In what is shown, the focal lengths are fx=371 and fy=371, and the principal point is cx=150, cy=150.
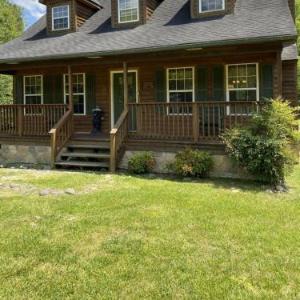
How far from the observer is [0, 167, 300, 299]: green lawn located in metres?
3.68

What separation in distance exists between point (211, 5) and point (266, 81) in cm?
318

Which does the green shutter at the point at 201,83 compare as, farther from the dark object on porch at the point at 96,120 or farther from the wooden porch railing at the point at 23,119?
the wooden porch railing at the point at 23,119

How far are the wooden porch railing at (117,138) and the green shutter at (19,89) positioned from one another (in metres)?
5.67

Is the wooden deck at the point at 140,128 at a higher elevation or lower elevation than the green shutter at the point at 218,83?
lower

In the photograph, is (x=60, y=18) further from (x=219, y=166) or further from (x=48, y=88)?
(x=219, y=166)

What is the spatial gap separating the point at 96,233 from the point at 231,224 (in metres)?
1.98

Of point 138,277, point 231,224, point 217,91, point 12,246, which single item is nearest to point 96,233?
point 12,246

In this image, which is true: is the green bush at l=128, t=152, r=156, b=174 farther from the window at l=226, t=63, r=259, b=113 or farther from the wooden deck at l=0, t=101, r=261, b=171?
the window at l=226, t=63, r=259, b=113

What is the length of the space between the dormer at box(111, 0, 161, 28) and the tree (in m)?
14.8

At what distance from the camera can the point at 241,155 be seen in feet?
27.5

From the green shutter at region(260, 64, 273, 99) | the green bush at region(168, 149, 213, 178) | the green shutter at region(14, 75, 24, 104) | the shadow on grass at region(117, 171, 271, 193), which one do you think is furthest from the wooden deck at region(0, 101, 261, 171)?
the green shutter at region(14, 75, 24, 104)

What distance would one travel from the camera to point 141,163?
32.0 ft

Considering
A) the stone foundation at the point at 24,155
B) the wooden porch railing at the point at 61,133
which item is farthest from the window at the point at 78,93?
the stone foundation at the point at 24,155

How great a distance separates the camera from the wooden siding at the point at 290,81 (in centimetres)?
1158
